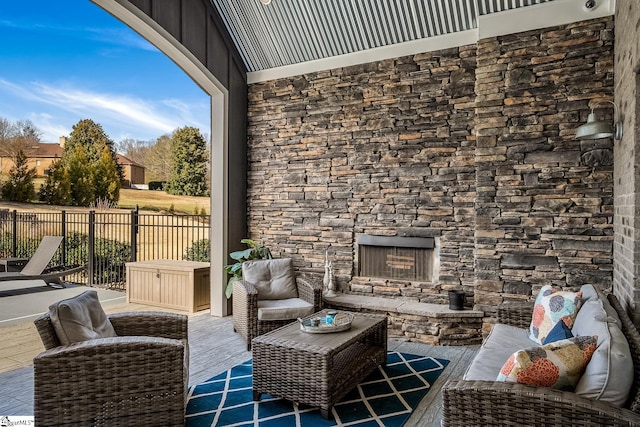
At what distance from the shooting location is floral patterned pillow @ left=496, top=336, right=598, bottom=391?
1.82 meters

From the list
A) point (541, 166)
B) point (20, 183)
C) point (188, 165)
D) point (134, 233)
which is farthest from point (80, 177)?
point (541, 166)

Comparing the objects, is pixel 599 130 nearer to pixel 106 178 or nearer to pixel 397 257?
pixel 397 257

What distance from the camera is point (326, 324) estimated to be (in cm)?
325

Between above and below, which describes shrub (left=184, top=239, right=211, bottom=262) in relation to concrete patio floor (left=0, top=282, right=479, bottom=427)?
above

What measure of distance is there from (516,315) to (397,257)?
1.67 meters

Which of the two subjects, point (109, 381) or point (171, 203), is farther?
point (171, 203)

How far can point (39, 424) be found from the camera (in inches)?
87.7

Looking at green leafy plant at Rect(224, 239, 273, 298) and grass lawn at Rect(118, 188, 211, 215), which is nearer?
green leafy plant at Rect(224, 239, 273, 298)

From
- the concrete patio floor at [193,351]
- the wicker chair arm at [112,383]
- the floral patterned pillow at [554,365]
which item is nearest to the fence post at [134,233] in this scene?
the concrete patio floor at [193,351]

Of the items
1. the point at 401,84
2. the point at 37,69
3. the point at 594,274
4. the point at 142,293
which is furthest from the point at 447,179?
the point at 37,69

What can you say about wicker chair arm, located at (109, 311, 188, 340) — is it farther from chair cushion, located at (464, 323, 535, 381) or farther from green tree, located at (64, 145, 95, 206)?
green tree, located at (64, 145, 95, 206)

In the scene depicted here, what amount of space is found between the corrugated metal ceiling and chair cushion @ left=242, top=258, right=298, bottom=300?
2.67 meters

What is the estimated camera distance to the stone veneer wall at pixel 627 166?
2611 millimetres

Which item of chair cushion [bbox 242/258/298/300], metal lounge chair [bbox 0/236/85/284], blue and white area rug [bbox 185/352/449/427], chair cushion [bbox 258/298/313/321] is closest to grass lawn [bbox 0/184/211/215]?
metal lounge chair [bbox 0/236/85/284]
